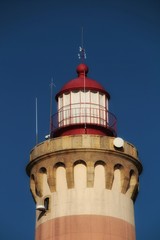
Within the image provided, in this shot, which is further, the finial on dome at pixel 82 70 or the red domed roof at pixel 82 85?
the finial on dome at pixel 82 70

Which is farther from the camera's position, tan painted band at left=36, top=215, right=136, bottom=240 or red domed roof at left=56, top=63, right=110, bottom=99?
red domed roof at left=56, top=63, right=110, bottom=99

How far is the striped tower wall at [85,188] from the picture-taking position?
3594 centimetres

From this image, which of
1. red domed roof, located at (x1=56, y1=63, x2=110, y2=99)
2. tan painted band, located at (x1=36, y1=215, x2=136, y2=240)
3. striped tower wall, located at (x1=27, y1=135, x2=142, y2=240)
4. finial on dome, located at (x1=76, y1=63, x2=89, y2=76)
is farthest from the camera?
finial on dome, located at (x1=76, y1=63, x2=89, y2=76)

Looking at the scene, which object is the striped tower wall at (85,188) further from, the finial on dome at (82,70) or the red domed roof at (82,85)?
the finial on dome at (82,70)

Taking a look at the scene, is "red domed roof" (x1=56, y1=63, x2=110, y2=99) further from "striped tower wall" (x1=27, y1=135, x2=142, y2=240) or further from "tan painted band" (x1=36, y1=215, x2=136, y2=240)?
"tan painted band" (x1=36, y1=215, x2=136, y2=240)

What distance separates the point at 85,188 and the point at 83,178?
493mm

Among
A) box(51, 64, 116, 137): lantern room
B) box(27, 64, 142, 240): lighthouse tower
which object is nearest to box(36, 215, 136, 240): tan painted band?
box(27, 64, 142, 240): lighthouse tower

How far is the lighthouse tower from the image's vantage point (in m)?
36.0

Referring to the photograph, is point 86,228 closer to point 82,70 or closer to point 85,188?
point 85,188

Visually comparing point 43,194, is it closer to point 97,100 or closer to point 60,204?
point 60,204

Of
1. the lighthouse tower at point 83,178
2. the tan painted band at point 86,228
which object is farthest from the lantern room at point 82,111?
the tan painted band at point 86,228

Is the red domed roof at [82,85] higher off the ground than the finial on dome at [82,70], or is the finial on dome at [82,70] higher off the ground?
the finial on dome at [82,70]

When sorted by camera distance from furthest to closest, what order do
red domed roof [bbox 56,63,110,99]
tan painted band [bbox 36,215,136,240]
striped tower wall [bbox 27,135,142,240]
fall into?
1. red domed roof [bbox 56,63,110,99]
2. striped tower wall [bbox 27,135,142,240]
3. tan painted band [bbox 36,215,136,240]

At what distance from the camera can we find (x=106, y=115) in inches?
1539
